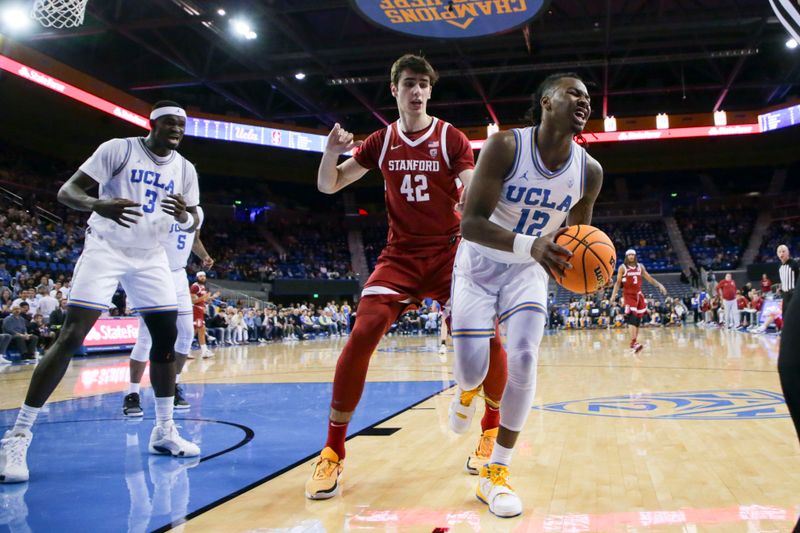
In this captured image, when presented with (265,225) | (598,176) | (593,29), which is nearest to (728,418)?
(598,176)

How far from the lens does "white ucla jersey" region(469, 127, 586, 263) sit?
2.92 meters

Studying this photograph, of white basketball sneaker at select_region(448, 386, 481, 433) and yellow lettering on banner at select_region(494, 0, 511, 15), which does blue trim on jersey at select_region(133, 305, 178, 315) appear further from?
yellow lettering on banner at select_region(494, 0, 511, 15)

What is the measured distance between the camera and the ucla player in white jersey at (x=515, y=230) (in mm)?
2824

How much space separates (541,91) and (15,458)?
126 inches

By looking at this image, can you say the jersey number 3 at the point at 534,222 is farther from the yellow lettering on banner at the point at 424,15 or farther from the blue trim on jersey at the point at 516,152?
the yellow lettering on banner at the point at 424,15

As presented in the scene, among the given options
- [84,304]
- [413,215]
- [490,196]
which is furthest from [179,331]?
[490,196]

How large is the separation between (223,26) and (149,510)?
66.0 feet

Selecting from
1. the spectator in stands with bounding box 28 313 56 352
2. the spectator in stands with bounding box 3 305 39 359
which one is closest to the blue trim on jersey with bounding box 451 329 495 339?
the spectator in stands with bounding box 3 305 39 359

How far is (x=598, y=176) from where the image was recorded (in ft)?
10.2

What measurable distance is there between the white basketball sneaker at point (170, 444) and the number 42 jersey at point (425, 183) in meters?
1.72

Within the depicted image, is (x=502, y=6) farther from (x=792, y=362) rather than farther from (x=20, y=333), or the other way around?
(x=792, y=362)

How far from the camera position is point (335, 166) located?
11.8 feet

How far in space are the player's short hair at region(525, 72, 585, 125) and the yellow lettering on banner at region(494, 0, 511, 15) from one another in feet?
41.0

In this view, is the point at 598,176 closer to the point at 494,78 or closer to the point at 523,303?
A: the point at 523,303
